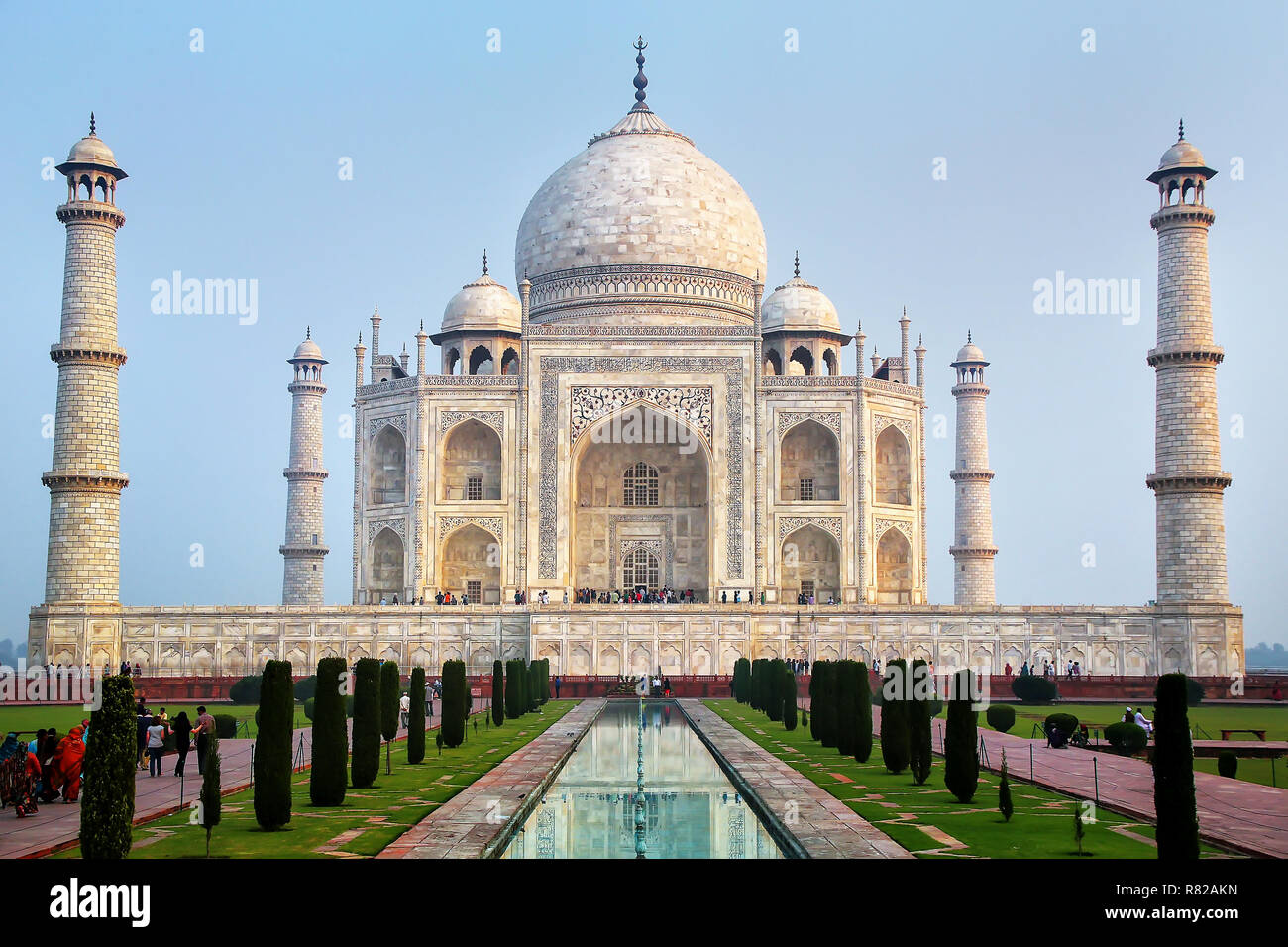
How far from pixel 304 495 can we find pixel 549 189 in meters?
10.9

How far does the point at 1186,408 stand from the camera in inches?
1149

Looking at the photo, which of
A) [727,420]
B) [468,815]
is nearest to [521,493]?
[727,420]

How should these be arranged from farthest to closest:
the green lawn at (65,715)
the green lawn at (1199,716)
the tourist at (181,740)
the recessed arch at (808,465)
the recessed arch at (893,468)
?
the recessed arch at (893,468), the recessed arch at (808,465), the green lawn at (1199,716), the green lawn at (65,715), the tourist at (181,740)

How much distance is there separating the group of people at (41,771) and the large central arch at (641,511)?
2222cm

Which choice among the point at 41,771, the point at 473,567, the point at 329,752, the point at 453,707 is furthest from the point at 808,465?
the point at 41,771

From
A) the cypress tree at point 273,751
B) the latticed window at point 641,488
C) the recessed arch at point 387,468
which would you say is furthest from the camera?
the latticed window at point 641,488

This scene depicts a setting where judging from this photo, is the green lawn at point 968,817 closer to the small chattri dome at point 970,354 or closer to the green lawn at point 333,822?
the green lawn at point 333,822

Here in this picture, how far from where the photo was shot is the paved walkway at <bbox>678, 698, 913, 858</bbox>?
31.3 feet

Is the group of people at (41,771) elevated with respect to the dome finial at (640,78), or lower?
lower

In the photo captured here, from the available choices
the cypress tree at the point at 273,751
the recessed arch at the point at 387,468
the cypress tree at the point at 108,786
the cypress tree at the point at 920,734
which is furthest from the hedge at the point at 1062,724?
the recessed arch at the point at 387,468

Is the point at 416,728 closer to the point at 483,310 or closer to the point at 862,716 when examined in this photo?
the point at 862,716

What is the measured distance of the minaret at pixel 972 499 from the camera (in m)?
38.9

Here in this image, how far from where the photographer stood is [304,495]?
128ft
